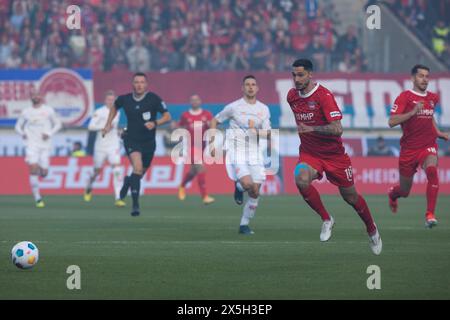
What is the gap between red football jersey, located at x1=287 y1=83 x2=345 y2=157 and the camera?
13414 millimetres

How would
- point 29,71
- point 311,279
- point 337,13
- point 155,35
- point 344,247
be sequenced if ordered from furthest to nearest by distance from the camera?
point 337,13 < point 155,35 < point 29,71 < point 344,247 < point 311,279

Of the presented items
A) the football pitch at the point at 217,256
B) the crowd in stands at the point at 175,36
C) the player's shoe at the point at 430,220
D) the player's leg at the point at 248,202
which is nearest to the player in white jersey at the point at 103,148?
the football pitch at the point at 217,256

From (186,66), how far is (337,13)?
22.1 feet

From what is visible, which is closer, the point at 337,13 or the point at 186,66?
the point at 186,66

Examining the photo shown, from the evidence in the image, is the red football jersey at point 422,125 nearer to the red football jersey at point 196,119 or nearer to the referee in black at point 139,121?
the referee in black at point 139,121

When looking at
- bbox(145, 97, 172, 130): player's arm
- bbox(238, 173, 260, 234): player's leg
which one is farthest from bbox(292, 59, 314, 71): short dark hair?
bbox(145, 97, 172, 130): player's arm

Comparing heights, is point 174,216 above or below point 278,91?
below

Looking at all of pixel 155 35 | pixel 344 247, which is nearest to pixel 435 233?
pixel 344 247

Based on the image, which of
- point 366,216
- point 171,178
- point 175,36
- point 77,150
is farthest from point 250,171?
point 175,36

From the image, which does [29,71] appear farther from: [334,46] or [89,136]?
[334,46]

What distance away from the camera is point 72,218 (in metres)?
19.7

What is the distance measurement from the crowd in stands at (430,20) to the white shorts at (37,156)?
1582 cm

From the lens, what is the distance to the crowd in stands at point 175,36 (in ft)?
114

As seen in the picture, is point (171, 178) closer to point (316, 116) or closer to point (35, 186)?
point (35, 186)
